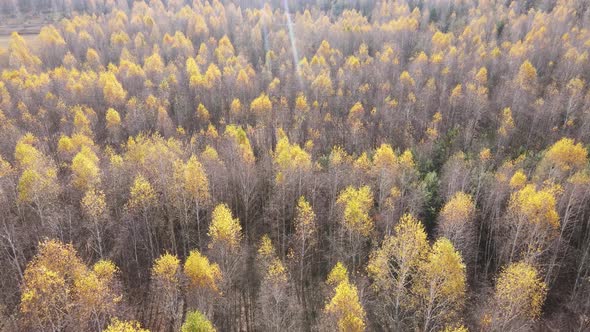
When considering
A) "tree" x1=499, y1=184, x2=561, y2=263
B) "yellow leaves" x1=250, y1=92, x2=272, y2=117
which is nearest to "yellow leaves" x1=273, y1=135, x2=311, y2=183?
"tree" x1=499, y1=184, x2=561, y2=263

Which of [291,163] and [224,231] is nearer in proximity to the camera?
[224,231]

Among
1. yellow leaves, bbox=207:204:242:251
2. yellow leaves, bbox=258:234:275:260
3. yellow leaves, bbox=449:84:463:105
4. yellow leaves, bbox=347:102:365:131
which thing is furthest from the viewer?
yellow leaves, bbox=449:84:463:105

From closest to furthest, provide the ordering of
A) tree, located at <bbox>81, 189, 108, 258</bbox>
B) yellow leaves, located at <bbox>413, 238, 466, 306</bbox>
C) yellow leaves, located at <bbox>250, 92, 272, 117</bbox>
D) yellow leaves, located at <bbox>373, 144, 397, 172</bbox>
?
yellow leaves, located at <bbox>413, 238, 466, 306</bbox>, tree, located at <bbox>81, 189, 108, 258</bbox>, yellow leaves, located at <bbox>373, 144, 397, 172</bbox>, yellow leaves, located at <bbox>250, 92, 272, 117</bbox>

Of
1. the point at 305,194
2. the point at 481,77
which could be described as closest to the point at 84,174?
the point at 305,194

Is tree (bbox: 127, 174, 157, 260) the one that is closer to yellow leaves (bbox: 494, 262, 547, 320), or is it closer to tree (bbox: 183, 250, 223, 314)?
tree (bbox: 183, 250, 223, 314)

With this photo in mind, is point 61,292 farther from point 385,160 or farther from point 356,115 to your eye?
point 356,115

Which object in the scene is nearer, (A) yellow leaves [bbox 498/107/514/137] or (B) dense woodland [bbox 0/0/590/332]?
(B) dense woodland [bbox 0/0/590/332]
